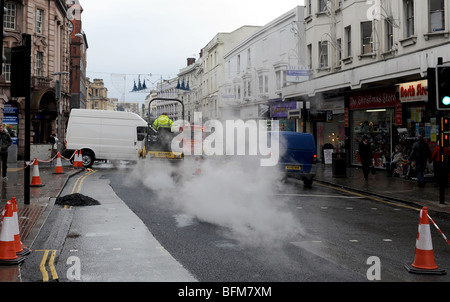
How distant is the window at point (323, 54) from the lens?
2494 cm

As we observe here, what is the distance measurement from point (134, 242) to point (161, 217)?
2.03 metres

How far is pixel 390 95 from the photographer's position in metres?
19.6

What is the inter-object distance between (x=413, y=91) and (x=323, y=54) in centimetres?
869

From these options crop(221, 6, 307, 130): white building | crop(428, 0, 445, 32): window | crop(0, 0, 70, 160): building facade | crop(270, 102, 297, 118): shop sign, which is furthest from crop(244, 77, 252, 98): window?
→ crop(428, 0, 445, 32): window

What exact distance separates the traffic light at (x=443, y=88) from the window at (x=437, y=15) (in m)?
7.02

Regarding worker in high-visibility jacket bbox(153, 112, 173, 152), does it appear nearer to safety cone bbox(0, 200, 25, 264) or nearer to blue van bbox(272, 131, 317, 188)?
blue van bbox(272, 131, 317, 188)

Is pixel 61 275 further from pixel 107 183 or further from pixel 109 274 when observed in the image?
pixel 107 183

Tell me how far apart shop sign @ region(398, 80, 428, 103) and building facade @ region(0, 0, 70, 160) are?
21.1 m

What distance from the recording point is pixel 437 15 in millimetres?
16234


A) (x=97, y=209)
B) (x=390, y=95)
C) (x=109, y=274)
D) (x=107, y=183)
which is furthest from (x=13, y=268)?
(x=390, y=95)

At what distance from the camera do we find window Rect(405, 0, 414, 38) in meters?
17.6

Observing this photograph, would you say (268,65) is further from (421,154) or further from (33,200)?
(33,200)

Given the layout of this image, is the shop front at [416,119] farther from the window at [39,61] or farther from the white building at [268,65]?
the window at [39,61]

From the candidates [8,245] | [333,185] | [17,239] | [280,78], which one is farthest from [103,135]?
[8,245]
